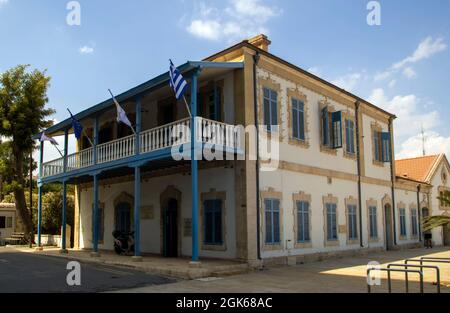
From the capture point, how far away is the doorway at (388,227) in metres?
23.7

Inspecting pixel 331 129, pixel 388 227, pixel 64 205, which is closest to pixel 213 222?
pixel 331 129

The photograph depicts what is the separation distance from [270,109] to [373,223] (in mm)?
9860

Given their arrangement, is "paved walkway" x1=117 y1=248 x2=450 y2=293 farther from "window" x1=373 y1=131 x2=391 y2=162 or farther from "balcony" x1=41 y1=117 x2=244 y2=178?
"window" x1=373 y1=131 x2=391 y2=162

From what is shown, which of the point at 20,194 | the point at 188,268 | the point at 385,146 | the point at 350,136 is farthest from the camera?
the point at 20,194

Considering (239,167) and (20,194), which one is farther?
(20,194)

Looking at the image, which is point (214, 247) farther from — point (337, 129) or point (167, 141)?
point (337, 129)

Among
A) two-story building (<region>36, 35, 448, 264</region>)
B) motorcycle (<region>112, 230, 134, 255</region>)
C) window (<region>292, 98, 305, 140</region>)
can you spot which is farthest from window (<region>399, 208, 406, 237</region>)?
motorcycle (<region>112, 230, 134, 255</region>)

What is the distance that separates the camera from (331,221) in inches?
752

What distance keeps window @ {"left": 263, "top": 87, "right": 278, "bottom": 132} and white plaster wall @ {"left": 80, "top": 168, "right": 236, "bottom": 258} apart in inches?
94.1

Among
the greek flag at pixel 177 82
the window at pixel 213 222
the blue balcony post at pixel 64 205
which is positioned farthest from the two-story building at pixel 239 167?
the greek flag at pixel 177 82

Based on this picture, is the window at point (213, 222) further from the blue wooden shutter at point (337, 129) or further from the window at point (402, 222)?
the window at point (402, 222)

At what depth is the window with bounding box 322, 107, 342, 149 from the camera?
1925 cm
